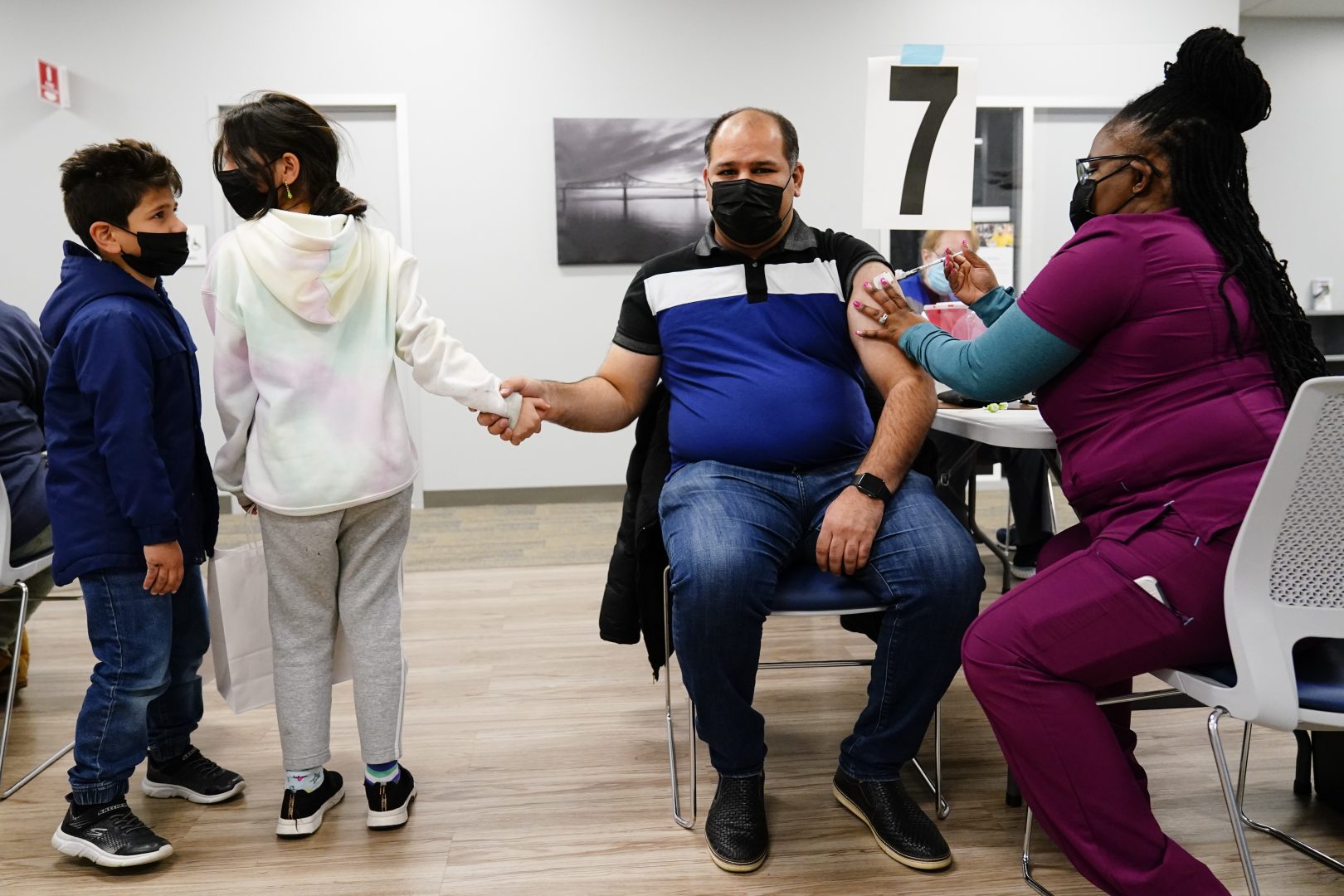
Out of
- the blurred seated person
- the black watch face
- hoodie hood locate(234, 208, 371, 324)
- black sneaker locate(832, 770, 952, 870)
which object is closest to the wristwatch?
the black watch face

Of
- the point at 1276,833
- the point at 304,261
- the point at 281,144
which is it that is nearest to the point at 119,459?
the point at 304,261

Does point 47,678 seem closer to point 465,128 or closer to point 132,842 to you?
point 132,842

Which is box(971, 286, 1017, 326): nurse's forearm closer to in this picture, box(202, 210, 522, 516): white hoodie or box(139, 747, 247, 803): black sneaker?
box(202, 210, 522, 516): white hoodie

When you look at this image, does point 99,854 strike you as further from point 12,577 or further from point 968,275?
point 968,275

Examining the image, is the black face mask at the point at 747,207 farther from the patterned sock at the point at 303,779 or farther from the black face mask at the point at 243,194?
the patterned sock at the point at 303,779

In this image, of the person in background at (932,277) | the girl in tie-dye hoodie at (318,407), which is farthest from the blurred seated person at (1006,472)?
the girl in tie-dye hoodie at (318,407)

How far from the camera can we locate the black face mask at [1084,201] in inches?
59.5

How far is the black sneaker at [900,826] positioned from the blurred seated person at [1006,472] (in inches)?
53.9

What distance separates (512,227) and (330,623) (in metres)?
3.51

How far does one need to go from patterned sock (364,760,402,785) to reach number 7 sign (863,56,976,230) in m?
1.47

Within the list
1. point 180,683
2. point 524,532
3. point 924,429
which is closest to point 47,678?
point 180,683

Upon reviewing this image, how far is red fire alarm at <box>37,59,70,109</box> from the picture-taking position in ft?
15.1

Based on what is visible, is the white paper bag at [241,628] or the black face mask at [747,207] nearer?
the white paper bag at [241,628]

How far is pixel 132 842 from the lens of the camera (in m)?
1.71
